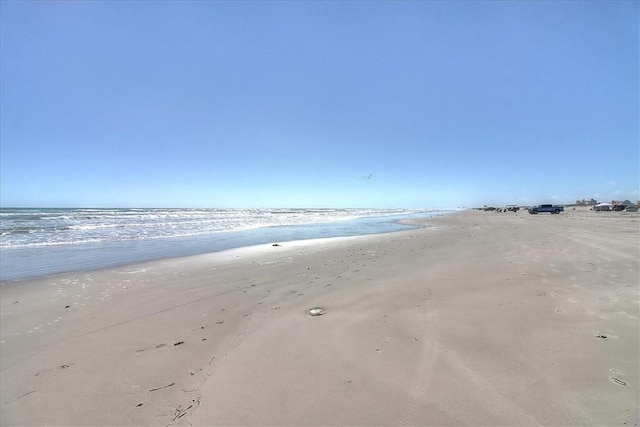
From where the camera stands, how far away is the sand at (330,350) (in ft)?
9.86

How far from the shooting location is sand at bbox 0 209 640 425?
300 cm

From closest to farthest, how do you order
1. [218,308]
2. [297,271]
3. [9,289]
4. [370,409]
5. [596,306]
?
1. [370,409]
2. [596,306]
3. [218,308]
4. [9,289]
5. [297,271]

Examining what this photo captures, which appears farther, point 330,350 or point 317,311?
point 317,311

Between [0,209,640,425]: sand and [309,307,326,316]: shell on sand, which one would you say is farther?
[309,307,326,316]: shell on sand

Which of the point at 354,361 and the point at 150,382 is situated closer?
the point at 150,382

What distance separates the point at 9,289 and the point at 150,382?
7.17 metres

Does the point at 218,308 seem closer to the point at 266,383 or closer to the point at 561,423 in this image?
the point at 266,383

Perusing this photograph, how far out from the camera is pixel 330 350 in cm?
416

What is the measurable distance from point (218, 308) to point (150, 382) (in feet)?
8.53

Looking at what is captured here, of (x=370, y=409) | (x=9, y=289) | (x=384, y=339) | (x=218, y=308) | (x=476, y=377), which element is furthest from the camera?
(x=9, y=289)

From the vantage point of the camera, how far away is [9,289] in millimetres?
7824

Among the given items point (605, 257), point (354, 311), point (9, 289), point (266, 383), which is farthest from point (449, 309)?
point (9, 289)

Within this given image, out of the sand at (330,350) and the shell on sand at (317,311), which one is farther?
the shell on sand at (317,311)

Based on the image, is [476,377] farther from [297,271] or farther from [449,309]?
[297,271]
